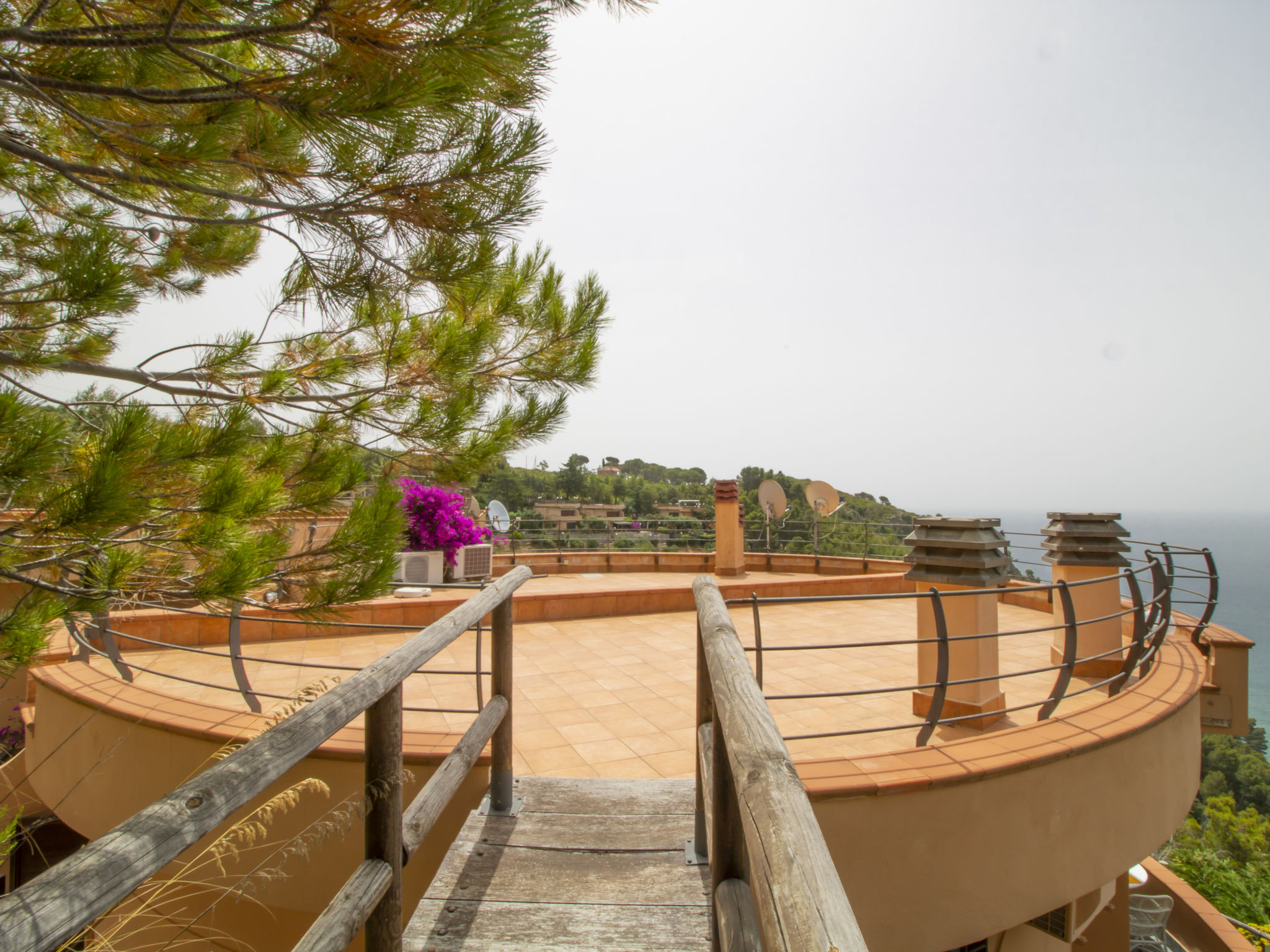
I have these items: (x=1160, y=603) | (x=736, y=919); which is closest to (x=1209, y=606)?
(x=1160, y=603)

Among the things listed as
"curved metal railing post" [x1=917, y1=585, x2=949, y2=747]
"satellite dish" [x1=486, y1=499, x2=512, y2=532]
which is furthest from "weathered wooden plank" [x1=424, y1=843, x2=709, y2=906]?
"satellite dish" [x1=486, y1=499, x2=512, y2=532]

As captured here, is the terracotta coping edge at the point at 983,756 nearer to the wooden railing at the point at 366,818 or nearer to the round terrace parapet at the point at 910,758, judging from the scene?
the round terrace parapet at the point at 910,758

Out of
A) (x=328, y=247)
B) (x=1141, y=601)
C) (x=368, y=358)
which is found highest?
(x=328, y=247)

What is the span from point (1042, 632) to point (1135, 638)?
1.51 feet

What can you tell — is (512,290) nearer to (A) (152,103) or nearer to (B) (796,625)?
(A) (152,103)

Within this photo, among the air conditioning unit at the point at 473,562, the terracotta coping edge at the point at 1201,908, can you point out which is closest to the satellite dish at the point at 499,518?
the air conditioning unit at the point at 473,562

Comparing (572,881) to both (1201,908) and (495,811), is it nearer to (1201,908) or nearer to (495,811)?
(495,811)

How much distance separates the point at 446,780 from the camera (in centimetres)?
185

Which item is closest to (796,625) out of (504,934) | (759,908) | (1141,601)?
(1141,601)

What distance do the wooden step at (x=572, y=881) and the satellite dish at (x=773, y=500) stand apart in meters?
9.02

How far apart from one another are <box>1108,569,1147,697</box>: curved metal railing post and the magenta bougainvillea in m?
6.29

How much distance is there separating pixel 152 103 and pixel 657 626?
535 centimetres

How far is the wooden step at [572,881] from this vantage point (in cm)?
180

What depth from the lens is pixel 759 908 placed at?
25.5 inches
